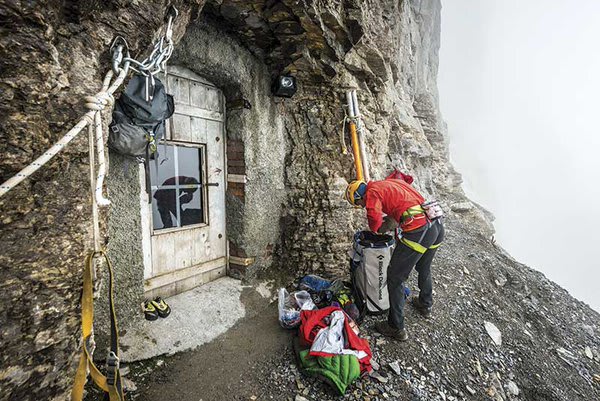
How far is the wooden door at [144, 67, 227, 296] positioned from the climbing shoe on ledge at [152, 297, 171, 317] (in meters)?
0.21

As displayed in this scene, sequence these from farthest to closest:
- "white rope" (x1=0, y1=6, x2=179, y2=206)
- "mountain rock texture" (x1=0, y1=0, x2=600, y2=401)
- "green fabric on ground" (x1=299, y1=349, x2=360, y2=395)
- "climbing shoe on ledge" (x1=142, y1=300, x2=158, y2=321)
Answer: "climbing shoe on ledge" (x1=142, y1=300, x2=158, y2=321) → "green fabric on ground" (x1=299, y1=349, x2=360, y2=395) → "mountain rock texture" (x1=0, y1=0, x2=600, y2=401) → "white rope" (x1=0, y1=6, x2=179, y2=206)

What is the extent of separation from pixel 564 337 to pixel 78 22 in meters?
6.57

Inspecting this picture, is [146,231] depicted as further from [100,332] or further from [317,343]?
[317,343]

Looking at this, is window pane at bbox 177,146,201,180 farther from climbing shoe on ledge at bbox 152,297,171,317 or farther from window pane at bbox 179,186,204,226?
climbing shoe on ledge at bbox 152,297,171,317

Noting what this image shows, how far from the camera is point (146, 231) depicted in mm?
2980

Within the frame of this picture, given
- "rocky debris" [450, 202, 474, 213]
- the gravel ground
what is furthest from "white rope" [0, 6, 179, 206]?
"rocky debris" [450, 202, 474, 213]

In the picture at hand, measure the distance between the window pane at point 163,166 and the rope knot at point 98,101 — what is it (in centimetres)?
165

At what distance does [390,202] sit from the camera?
3.20 m

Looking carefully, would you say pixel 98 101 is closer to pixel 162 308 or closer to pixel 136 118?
pixel 136 118

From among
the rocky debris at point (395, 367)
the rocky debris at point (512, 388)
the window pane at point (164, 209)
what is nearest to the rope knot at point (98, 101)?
the window pane at point (164, 209)

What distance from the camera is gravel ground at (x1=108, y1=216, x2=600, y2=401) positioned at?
2.37 meters

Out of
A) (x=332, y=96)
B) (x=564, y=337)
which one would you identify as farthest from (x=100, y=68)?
(x=564, y=337)

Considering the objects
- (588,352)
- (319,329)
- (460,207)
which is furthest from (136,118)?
(460,207)

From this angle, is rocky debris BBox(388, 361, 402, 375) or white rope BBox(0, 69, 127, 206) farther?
rocky debris BBox(388, 361, 402, 375)
